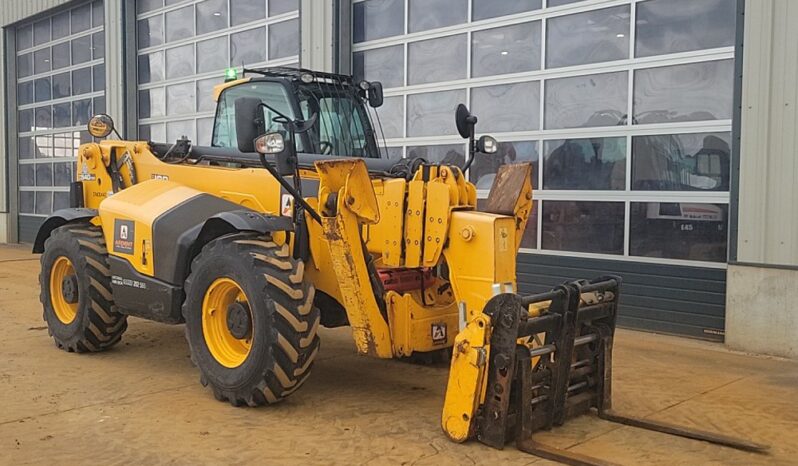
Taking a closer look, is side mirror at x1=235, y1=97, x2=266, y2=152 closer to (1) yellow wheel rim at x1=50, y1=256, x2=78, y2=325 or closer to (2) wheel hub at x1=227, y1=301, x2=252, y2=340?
(2) wheel hub at x1=227, y1=301, x2=252, y2=340

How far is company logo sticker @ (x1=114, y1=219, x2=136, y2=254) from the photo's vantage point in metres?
6.66

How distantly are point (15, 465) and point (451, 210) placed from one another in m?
3.00

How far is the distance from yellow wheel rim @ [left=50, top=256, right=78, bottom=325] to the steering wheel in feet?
9.04

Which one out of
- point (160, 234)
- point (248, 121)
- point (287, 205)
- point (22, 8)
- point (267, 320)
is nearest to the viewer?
point (267, 320)

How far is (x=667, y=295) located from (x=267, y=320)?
518cm

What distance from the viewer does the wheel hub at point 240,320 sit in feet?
18.1

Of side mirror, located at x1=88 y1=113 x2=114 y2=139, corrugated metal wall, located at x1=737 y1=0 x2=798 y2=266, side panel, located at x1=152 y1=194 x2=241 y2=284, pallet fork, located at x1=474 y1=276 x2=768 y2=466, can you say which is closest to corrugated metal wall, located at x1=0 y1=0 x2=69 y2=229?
side mirror, located at x1=88 y1=113 x2=114 y2=139

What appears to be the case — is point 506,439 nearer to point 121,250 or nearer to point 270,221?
point 270,221

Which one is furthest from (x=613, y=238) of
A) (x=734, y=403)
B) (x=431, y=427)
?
(x=431, y=427)

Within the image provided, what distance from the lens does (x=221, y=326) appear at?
5793mm

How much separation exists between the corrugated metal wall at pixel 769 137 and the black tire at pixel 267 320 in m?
4.84

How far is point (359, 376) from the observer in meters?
6.52

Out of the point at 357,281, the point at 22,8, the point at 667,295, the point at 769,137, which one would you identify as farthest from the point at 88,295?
the point at 22,8

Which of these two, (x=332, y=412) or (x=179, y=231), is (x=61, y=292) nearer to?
(x=179, y=231)
